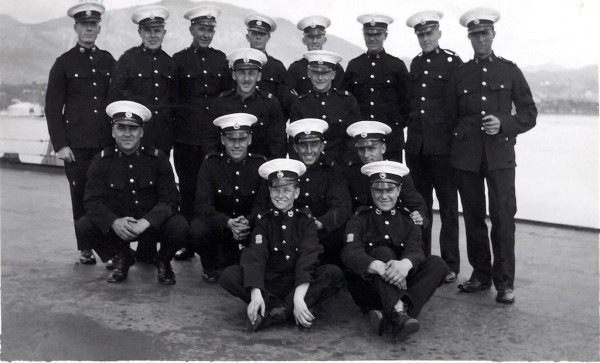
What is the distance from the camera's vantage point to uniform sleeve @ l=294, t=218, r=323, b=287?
345 cm

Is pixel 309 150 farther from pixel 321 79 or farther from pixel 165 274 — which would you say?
pixel 165 274

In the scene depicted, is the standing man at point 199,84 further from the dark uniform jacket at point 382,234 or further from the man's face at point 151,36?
the dark uniform jacket at point 382,234

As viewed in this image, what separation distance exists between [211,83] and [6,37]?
5100 mm

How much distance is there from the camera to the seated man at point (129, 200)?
4281mm

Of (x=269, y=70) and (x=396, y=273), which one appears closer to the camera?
(x=396, y=273)

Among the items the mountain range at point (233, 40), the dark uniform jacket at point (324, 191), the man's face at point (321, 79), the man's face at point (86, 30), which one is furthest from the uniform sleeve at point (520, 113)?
the man's face at point (86, 30)

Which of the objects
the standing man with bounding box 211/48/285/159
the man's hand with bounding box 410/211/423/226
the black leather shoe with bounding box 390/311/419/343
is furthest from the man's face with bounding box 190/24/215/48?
the black leather shoe with bounding box 390/311/419/343

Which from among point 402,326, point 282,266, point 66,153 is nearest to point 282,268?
point 282,266

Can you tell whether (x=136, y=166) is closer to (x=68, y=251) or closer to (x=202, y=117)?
(x=202, y=117)

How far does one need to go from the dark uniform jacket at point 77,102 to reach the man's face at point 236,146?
3.60 feet

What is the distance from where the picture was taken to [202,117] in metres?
4.89

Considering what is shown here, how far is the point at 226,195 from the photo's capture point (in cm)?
438

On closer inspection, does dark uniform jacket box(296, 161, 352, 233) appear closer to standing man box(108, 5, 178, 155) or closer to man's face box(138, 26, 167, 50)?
standing man box(108, 5, 178, 155)

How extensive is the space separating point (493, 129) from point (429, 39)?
3.19 feet
